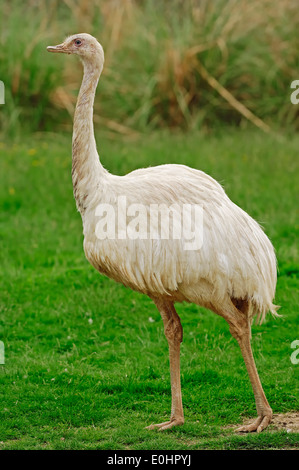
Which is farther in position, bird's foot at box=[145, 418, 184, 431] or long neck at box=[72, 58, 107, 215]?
Result: bird's foot at box=[145, 418, 184, 431]

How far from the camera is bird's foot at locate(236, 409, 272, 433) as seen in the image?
5.84 meters

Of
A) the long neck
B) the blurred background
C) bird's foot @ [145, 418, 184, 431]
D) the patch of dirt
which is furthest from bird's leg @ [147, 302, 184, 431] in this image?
the blurred background

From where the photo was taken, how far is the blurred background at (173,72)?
14250 millimetres

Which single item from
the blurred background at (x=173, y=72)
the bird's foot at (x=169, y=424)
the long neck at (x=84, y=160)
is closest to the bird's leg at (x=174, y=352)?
the bird's foot at (x=169, y=424)

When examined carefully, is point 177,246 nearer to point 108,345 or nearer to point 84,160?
point 84,160

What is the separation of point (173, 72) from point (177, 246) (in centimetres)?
919

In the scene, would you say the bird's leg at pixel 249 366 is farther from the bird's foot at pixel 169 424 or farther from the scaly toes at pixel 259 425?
the bird's foot at pixel 169 424

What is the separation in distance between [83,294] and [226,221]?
3074 millimetres

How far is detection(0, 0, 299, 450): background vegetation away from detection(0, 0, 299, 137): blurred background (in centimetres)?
3

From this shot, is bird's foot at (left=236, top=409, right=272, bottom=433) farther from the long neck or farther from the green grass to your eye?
the long neck

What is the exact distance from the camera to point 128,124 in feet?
47.3

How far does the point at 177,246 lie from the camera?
219 inches

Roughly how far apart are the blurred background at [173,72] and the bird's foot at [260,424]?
28.9ft
